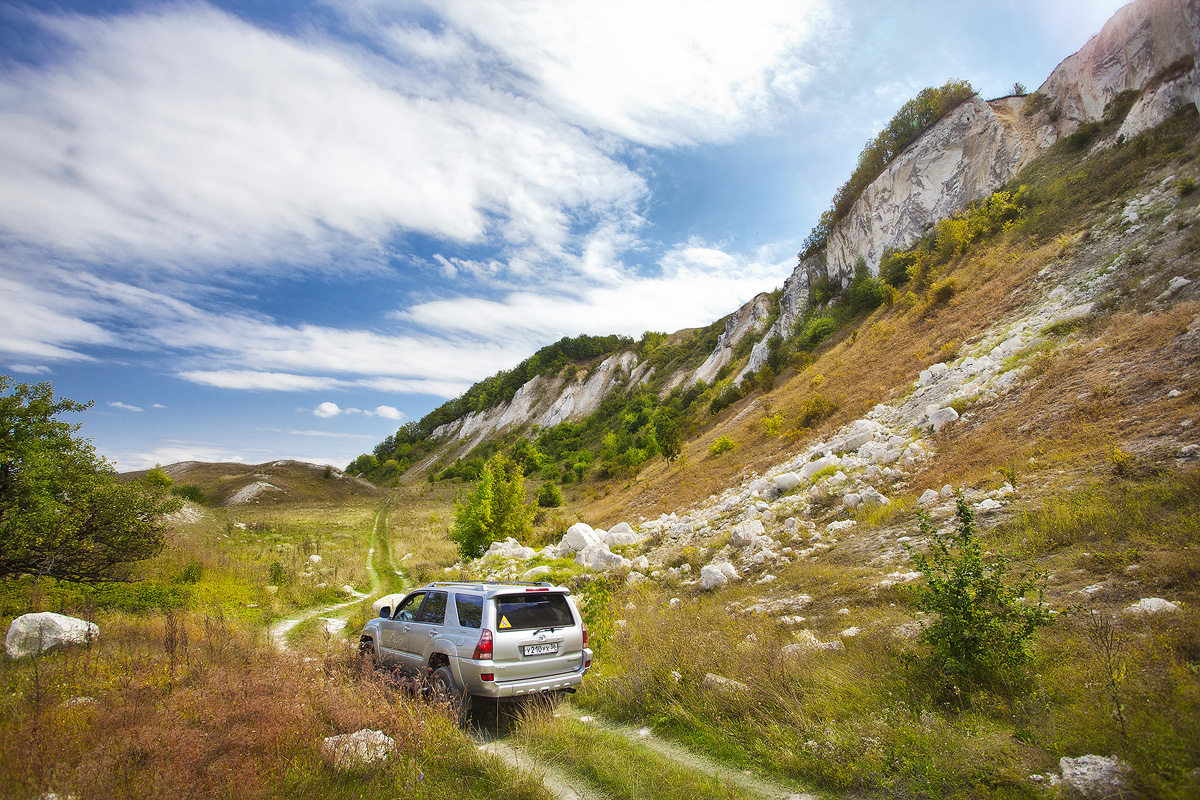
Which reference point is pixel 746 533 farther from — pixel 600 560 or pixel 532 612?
pixel 532 612

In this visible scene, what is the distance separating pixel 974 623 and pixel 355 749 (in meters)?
5.72

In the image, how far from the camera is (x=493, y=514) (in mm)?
23141

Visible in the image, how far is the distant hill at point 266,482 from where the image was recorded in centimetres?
4831

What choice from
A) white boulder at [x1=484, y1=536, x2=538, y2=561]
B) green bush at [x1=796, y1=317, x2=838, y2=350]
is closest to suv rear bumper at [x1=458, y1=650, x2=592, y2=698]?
white boulder at [x1=484, y1=536, x2=538, y2=561]

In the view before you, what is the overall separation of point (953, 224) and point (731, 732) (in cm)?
3398

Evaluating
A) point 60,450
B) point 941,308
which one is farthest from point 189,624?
point 941,308

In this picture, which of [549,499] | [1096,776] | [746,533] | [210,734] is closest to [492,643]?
[210,734]

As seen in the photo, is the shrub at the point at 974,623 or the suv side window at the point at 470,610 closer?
the shrub at the point at 974,623

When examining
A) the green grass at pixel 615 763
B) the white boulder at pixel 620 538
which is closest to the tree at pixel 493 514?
the white boulder at pixel 620 538

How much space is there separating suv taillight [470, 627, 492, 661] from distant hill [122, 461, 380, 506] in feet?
168

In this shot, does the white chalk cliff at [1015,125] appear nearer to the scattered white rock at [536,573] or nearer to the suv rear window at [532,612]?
the scattered white rock at [536,573]

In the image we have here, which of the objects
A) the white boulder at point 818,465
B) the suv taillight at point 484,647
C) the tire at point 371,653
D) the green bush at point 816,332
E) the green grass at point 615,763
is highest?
the green bush at point 816,332

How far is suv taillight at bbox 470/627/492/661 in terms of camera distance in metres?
5.79

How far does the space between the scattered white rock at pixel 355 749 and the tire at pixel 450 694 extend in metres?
0.78
